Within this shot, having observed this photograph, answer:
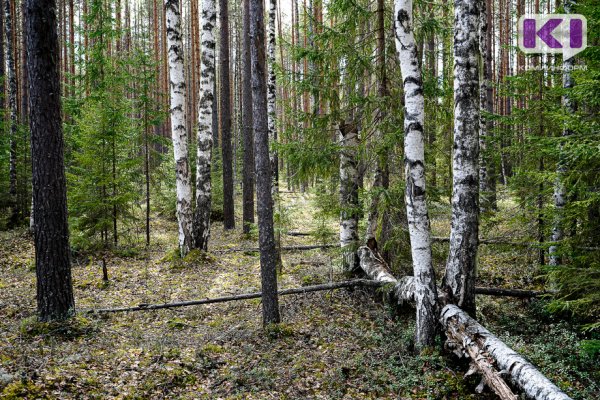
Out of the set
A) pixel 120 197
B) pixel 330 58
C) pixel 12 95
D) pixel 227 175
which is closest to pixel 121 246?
pixel 120 197

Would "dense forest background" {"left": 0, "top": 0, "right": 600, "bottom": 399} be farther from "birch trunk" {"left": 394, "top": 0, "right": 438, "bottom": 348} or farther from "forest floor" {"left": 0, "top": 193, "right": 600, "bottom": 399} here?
"birch trunk" {"left": 394, "top": 0, "right": 438, "bottom": 348}

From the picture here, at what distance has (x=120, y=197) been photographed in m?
12.4

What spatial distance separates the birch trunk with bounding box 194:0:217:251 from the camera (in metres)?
11.9

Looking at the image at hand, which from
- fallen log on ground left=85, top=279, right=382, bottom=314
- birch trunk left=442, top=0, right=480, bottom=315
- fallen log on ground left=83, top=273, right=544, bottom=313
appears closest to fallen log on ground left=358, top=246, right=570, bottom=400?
birch trunk left=442, top=0, right=480, bottom=315

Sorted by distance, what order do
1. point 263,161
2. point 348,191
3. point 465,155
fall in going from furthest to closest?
point 348,191
point 263,161
point 465,155

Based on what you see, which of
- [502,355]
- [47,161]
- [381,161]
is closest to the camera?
[502,355]

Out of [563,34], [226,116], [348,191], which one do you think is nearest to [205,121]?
[226,116]

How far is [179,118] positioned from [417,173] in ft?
25.8

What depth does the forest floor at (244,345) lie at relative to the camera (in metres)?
5.32

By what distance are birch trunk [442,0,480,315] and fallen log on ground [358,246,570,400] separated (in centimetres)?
45

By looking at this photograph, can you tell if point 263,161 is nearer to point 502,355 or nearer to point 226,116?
point 502,355

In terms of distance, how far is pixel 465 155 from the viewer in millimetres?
5977

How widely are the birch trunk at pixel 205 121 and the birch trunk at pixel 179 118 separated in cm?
37

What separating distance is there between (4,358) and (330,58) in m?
7.91
